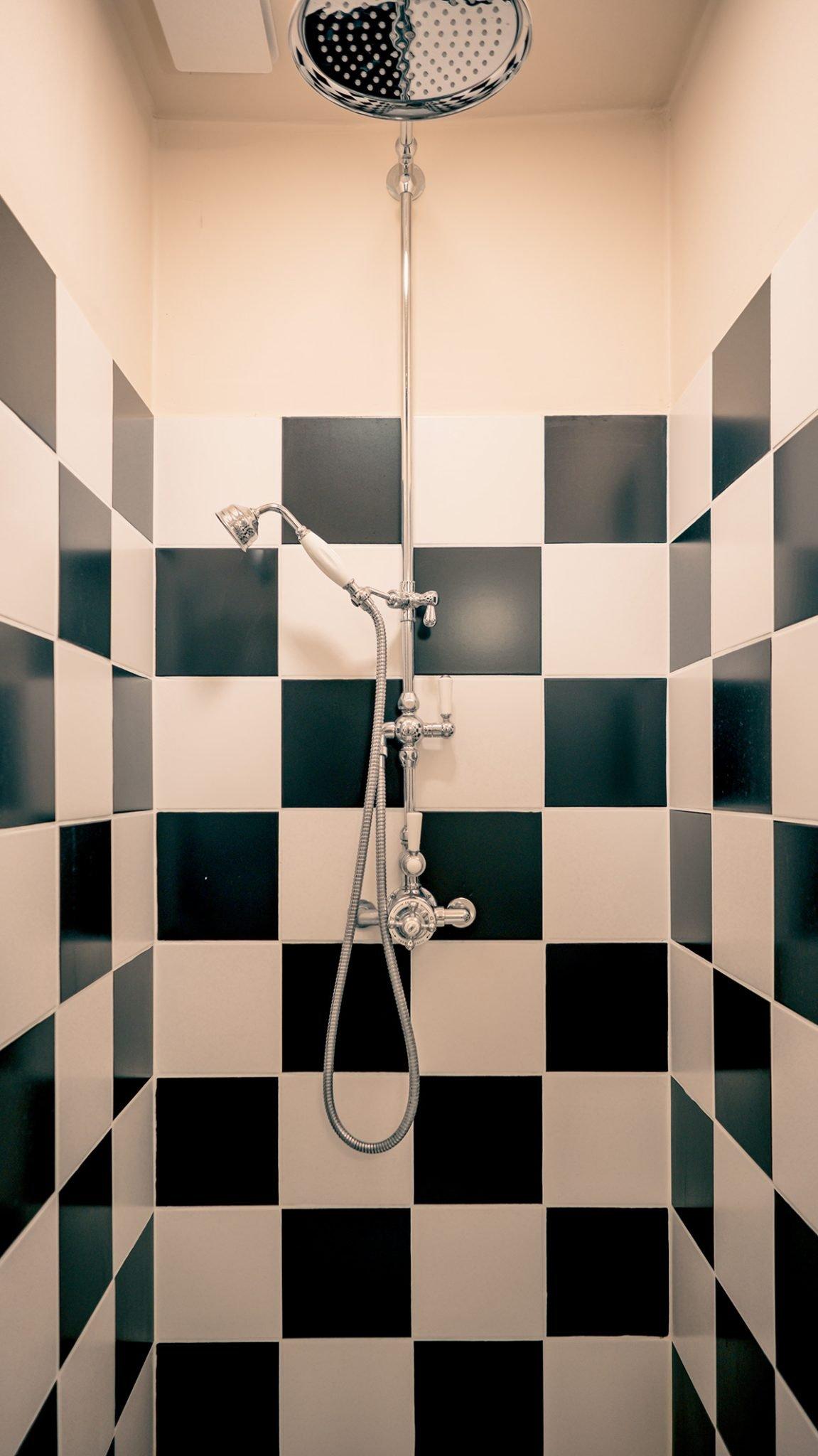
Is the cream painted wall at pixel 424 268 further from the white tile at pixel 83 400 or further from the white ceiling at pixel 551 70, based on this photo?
the white tile at pixel 83 400

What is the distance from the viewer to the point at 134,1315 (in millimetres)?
1280

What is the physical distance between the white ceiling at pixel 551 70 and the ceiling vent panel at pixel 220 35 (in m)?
0.03

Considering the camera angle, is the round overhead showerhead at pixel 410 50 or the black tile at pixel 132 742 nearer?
the round overhead showerhead at pixel 410 50

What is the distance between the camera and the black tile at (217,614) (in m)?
1.39

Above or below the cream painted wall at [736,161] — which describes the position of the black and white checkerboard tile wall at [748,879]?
below

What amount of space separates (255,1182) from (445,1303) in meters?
0.33

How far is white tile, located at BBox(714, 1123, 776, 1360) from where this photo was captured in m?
1.02

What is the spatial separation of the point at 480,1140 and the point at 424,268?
1327mm

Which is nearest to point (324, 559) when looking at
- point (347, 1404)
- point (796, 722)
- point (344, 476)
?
point (344, 476)

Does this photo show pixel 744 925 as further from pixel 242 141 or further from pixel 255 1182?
pixel 242 141

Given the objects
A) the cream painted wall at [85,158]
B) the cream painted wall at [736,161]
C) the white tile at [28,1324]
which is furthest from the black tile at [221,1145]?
the cream painted wall at [736,161]

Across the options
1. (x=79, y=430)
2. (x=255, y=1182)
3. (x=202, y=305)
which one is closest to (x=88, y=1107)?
(x=255, y=1182)

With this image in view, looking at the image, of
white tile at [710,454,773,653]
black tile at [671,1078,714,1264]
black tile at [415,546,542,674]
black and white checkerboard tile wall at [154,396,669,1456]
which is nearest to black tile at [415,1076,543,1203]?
black and white checkerboard tile wall at [154,396,669,1456]

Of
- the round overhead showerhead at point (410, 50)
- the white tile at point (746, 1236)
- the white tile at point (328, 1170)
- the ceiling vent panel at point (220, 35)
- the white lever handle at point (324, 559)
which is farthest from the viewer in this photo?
the white tile at point (328, 1170)
